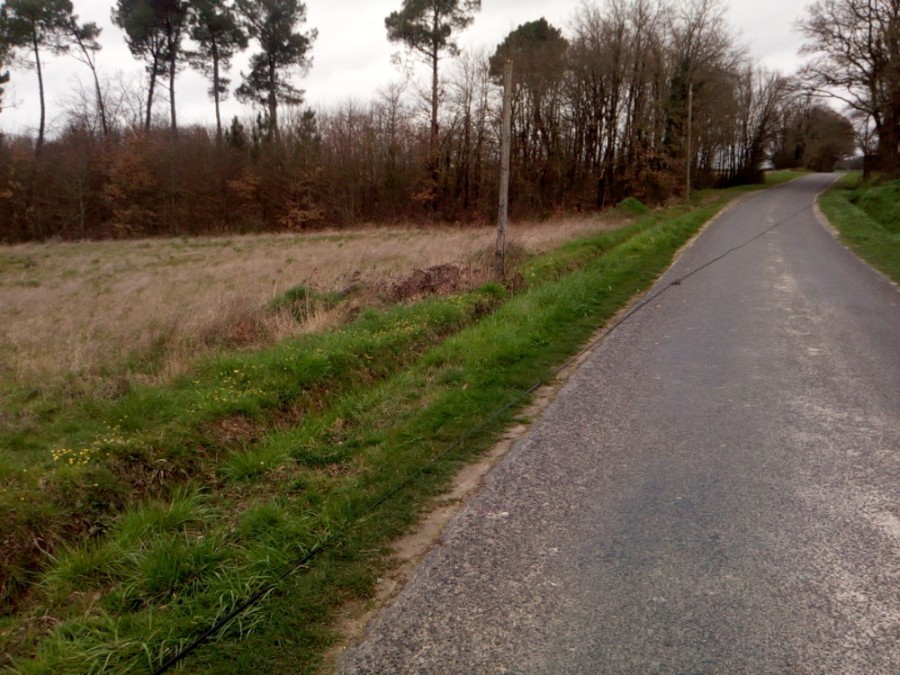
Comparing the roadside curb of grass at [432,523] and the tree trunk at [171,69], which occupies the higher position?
the tree trunk at [171,69]

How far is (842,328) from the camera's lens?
903cm

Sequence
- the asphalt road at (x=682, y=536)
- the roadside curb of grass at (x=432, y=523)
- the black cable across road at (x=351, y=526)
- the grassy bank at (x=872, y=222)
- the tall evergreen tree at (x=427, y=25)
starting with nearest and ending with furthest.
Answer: the asphalt road at (x=682, y=536)
the black cable across road at (x=351, y=526)
the roadside curb of grass at (x=432, y=523)
the grassy bank at (x=872, y=222)
the tall evergreen tree at (x=427, y=25)

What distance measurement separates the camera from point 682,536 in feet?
12.8

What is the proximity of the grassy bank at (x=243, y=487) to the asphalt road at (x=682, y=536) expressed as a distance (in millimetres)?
519

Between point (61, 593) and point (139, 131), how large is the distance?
47877 mm

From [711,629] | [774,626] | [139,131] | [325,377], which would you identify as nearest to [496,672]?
[711,629]

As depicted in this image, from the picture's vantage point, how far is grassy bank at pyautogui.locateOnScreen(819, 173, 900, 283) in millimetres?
15727

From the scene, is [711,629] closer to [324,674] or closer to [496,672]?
[496,672]

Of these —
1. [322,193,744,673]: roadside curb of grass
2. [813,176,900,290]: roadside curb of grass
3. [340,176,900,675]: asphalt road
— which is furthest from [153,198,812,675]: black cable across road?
[813,176,900,290]: roadside curb of grass

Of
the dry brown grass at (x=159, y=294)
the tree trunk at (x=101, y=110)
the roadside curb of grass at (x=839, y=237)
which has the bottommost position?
the dry brown grass at (x=159, y=294)

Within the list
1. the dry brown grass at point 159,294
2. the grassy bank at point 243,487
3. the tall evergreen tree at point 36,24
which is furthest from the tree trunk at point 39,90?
the grassy bank at point 243,487

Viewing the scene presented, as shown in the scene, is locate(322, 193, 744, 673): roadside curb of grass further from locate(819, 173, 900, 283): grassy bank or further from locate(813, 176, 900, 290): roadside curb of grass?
locate(819, 173, 900, 283): grassy bank

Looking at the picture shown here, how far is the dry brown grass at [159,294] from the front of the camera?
9.20m

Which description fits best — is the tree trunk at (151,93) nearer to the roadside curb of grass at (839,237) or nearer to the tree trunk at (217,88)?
the tree trunk at (217,88)
